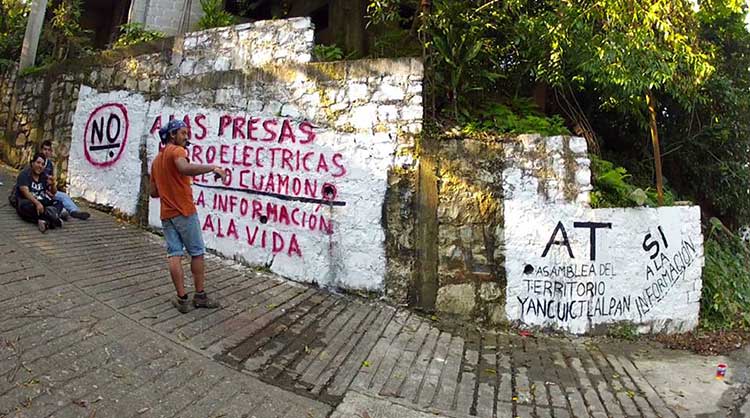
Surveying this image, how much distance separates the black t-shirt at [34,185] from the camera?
5.59 metres

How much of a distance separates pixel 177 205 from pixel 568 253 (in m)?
3.80

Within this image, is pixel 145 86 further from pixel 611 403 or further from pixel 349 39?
pixel 611 403

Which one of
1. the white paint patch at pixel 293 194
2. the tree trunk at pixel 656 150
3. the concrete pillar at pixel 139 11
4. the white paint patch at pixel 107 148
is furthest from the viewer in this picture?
the concrete pillar at pixel 139 11

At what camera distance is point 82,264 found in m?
4.59

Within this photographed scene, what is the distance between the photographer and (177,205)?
→ 3904mm

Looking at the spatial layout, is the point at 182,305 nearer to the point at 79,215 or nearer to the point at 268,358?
the point at 268,358

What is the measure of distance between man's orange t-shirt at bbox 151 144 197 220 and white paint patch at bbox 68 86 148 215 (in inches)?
119

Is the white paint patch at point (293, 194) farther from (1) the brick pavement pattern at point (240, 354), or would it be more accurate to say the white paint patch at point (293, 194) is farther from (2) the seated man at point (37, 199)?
(2) the seated man at point (37, 199)

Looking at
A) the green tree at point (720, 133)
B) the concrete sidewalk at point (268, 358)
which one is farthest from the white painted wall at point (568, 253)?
the green tree at point (720, 133)

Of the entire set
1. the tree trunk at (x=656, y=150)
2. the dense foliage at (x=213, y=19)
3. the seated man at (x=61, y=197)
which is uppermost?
the dense foliage at (x=213, y=19)

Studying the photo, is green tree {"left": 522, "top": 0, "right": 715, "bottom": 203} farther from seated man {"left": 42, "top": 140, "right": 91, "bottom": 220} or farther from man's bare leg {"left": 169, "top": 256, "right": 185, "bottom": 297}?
seated man {"left": 42, "top": 140, "right": 91, "bottom": 220}

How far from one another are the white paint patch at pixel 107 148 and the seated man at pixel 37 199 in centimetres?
93

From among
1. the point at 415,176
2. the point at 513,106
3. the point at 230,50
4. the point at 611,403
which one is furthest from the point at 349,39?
the point at 611,403

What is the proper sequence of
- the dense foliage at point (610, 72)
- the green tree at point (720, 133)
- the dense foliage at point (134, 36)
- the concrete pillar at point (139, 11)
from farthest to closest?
1. the concrete pillar at point (139, 11)
2. the green tree at point (720, 133)
3. the dense foliage at point (134, 36)
4. the dense foliage at point (610, 72)
